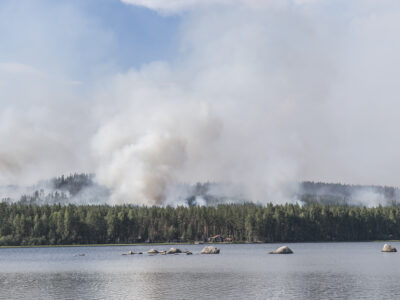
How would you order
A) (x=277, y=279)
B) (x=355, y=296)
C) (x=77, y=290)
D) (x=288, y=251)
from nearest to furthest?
(x=355, y=296), (x=77, y=290), (x=277, y=279), (x=288, y=251)

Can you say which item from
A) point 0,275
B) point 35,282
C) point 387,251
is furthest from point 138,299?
point 387,251

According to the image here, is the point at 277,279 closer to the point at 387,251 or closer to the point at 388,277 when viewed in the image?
the point at 388,277

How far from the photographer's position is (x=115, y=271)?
9525 cm

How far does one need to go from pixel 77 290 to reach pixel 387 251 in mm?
107753

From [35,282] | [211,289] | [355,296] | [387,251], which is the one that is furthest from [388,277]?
[387,251]

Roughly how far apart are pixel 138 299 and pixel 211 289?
35.5ft

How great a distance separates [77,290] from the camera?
219 ft

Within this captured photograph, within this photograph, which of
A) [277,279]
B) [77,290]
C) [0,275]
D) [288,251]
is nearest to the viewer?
[77,290]

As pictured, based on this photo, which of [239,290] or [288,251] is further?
[288,251]

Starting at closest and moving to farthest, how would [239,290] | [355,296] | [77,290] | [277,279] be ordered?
[355,296] < [239,290] < [77,290] < [277,279]

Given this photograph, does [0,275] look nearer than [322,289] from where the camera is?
No

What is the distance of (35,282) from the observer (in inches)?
3068

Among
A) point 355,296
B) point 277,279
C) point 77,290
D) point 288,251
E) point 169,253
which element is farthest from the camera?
point 169,253

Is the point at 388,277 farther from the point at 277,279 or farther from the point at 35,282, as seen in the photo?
the point at 35,282
